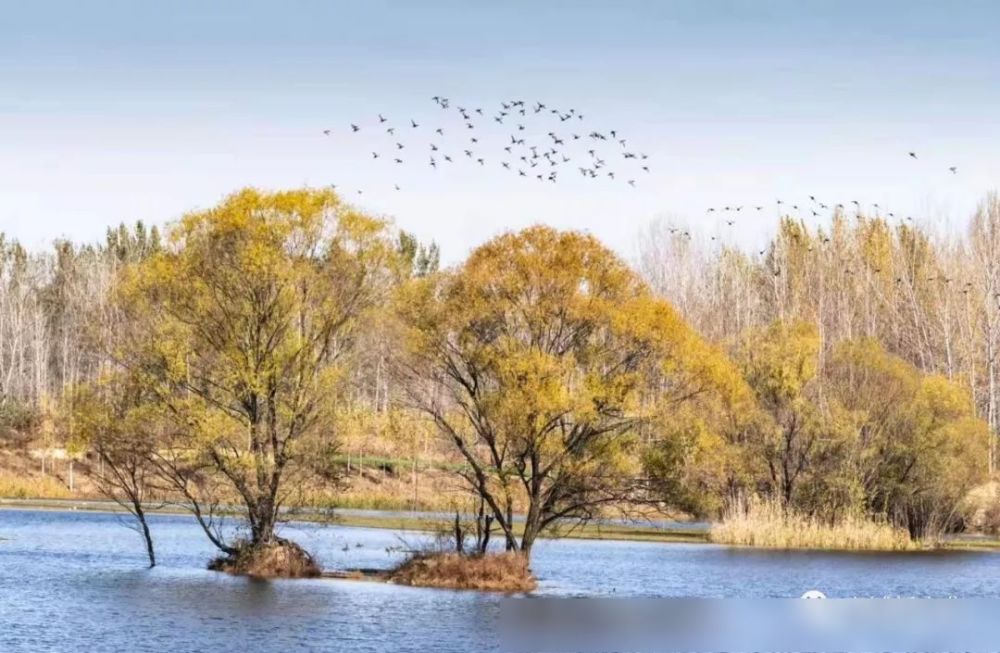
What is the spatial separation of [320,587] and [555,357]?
1086cm

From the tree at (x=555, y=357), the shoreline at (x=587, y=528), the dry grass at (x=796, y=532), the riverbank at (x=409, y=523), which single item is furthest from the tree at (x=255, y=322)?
the dry grass at (x=796, y=532)

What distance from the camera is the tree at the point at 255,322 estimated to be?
2146 inches

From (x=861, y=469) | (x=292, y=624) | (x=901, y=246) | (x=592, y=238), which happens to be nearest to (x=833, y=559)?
(x=861, y=469)

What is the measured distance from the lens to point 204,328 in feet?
181

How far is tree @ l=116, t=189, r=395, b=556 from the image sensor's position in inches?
2146

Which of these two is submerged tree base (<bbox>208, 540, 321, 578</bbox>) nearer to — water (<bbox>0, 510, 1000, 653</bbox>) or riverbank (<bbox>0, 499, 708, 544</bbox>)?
water (<bbox>0, 510, 1000, 653</bbox>)

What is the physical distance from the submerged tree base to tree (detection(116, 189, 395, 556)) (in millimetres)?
276

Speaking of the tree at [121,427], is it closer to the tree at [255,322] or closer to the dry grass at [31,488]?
the tree at [255,322]

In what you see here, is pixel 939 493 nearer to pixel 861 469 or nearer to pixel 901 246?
pixel 861 469

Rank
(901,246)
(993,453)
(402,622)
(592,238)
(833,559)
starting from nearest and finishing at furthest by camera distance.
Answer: (402,622) → (592,238) → (833,559) → (993,453) → (901,246)

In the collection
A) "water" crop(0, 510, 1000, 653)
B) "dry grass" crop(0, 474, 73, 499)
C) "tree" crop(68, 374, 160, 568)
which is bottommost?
"water" crop(0, 510, 1000, 653)

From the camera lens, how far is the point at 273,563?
180 ft

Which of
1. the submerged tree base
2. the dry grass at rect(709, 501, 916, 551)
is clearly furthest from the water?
the dry grass at rect(709, 501, 916, 551)

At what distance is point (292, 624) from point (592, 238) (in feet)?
57.2
